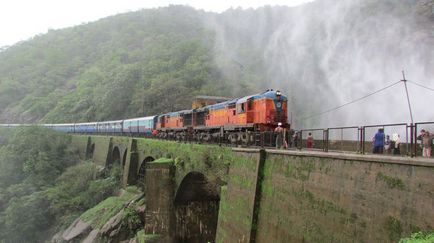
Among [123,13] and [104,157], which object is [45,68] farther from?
[104,157]

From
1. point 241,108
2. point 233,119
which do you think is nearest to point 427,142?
point 241,108

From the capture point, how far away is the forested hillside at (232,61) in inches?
1700

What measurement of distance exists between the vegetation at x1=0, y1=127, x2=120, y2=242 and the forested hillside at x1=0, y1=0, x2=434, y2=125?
1715 cm

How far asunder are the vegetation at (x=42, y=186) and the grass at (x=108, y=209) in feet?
14.2

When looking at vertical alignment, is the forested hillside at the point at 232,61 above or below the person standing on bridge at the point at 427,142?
above

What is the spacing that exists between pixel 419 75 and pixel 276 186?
32.3m

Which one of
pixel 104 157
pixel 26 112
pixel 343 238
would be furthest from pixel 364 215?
pixel 26 112

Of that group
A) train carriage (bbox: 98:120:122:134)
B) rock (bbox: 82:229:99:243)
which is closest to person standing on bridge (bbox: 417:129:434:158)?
rock (bbox: 82:229:99:243)

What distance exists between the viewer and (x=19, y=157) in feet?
147

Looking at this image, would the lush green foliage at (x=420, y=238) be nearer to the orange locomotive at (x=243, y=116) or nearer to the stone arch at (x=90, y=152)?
the orange locomotive at (x=243, y=116)

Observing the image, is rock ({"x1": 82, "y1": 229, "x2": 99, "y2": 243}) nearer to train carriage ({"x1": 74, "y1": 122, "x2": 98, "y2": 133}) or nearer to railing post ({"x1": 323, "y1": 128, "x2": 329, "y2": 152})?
railing post ({"x1": 323, "y1": 128, "x2": 329, "y2": 152})

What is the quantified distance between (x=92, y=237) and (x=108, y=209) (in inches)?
111

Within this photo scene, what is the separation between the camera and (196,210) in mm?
21797

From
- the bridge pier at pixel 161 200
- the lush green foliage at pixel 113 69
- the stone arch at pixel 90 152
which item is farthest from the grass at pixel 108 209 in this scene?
the lush green foliage at pixel 113 69
